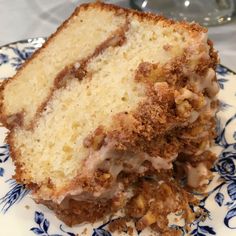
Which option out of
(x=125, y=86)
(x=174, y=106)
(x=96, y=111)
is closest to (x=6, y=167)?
(x=96, y=111)

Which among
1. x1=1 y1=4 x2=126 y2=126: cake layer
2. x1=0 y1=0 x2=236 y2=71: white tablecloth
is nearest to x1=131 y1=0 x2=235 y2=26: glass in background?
x1=0 y1=0 x2=236 y2=71: white tablecloth

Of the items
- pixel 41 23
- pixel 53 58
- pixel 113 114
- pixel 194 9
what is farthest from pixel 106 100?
pixel 194 9

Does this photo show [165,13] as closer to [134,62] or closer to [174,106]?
[134,62]

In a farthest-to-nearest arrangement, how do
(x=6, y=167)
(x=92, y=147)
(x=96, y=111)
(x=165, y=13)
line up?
(x=165, y=13) < (x=6, y=167) < (x=96, y=111) < (x=92, y=147)

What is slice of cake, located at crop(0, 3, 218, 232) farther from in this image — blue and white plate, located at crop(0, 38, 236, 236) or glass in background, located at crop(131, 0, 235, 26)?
glass in background, located at crop(131, 0, 235, 26)

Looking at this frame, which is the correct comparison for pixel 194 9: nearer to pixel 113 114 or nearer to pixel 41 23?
pixel 41 23

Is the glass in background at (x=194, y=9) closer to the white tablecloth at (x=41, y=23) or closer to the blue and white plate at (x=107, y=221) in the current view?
the white tablecloth at (x=41, y=23)

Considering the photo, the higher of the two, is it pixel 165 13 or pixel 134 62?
pixel 134 62
